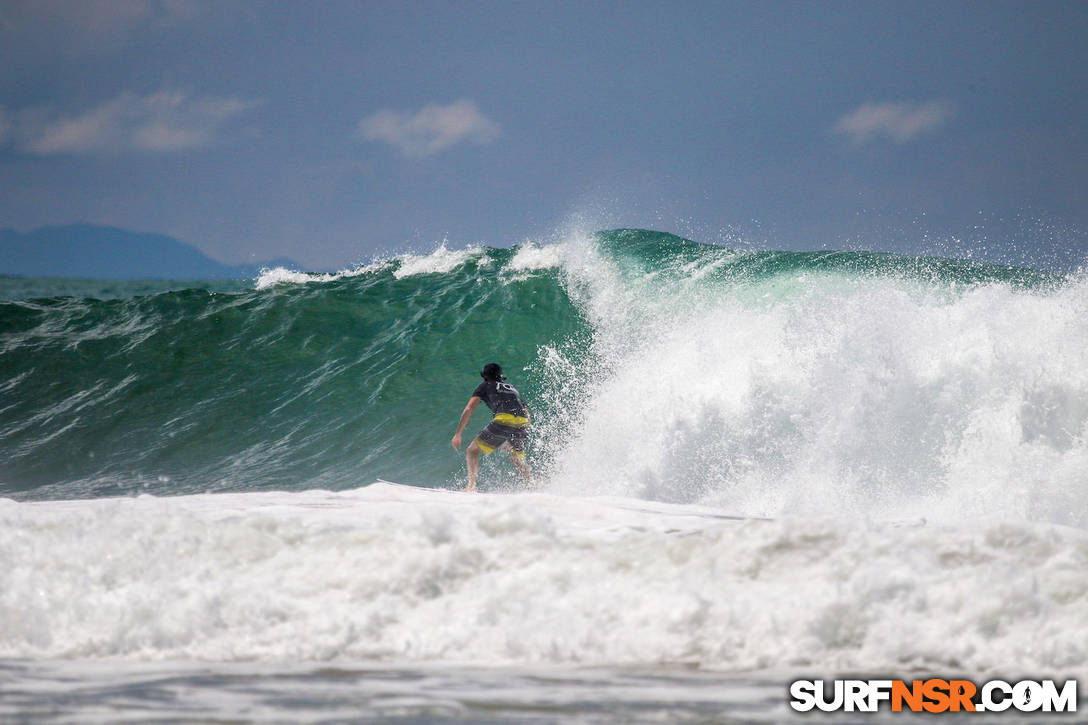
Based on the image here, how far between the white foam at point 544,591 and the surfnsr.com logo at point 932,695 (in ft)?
0.64

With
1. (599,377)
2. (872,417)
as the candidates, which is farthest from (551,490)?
(872,417)

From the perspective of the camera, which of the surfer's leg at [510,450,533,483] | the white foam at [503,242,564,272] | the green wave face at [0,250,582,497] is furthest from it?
the white foam at [503,242,564,272]

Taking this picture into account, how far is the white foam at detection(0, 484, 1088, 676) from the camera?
3316 mm

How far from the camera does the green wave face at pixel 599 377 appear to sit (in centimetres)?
809

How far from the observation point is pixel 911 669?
10.3ft

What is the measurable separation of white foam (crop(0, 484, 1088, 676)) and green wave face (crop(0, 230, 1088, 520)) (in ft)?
13.4

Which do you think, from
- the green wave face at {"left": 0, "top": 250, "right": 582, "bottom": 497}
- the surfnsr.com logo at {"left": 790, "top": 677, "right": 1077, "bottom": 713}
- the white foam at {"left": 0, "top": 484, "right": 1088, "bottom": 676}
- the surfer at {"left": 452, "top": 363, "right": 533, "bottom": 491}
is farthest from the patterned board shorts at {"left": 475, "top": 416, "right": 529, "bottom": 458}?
the surfnsr.com logo at {"left": 790, "top": 677, "right": 1077, "bottom": 713}

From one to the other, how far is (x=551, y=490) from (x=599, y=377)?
2.13 metres

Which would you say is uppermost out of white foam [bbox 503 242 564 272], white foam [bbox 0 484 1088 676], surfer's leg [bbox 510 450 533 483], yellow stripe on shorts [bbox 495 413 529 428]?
white foam [bbox 503 242 564 272]

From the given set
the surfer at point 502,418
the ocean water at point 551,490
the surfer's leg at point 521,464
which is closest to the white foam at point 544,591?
the ocean water at point 551,490

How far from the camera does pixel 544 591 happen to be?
3.70m

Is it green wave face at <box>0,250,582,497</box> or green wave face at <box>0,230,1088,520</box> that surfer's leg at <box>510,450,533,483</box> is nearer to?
green wave face at <box>0,230,1088,520</box>

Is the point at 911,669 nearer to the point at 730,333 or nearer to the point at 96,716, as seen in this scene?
the point at 96,716

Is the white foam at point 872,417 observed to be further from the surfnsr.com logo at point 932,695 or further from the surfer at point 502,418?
the surfnsr.com logo at point 932,695
